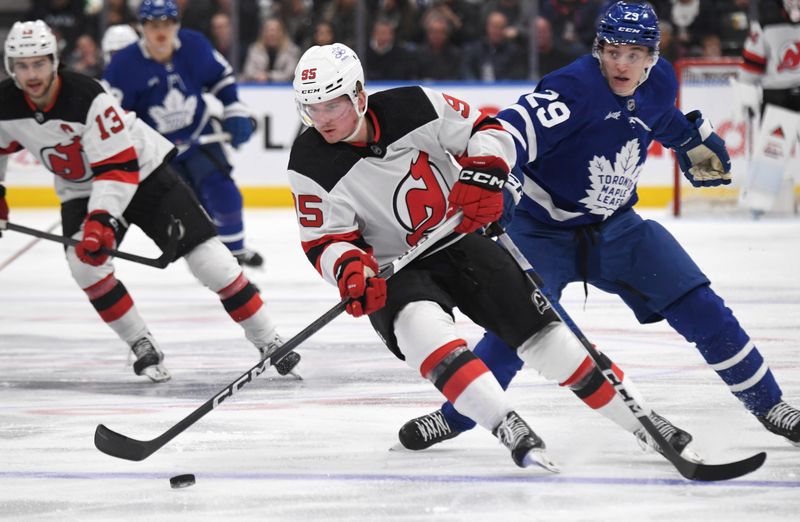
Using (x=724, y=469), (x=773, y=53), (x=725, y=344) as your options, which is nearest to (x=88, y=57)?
(x=773, y=53)

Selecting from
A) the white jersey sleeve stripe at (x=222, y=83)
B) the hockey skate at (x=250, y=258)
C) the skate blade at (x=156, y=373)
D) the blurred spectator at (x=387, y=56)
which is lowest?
the hockey skate at (x=250, y=258)

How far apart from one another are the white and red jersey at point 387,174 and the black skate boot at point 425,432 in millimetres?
385

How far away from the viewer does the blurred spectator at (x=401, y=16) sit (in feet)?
27.7

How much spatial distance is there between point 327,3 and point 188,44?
2.95m

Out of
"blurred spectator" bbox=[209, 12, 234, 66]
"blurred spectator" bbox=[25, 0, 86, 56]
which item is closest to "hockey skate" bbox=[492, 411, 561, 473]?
"blurred spectator" bbox=[209, 12, 234, 66]

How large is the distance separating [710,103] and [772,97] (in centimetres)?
59

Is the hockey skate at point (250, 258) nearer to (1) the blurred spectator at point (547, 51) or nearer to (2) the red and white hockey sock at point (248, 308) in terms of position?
(2) the red and white hockey sock at point (248, 308)

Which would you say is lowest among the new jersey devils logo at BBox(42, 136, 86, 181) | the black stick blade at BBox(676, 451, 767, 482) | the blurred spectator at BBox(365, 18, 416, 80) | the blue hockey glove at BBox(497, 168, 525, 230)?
the blurred spectator at BBox(365, 18, 416, 80)

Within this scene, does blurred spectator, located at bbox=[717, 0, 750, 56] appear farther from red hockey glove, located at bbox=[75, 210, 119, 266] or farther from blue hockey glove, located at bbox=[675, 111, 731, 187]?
red hockey glove, located at bbox=[75, 210, 119, 266]

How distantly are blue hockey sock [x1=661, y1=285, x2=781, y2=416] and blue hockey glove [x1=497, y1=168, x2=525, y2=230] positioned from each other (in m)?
0.40

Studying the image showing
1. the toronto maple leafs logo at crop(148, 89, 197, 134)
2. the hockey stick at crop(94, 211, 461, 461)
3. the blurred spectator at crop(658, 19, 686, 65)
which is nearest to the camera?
the hockey stick at crop(94, 211, 461, 461)

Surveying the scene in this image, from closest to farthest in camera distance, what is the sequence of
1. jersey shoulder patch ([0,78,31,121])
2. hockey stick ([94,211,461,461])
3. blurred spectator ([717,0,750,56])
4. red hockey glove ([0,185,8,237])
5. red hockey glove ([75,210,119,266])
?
hockey stick ([94,211,461,461]) → red hockey glove ([75,210,119,266]) → jersey shoulder patch ([0,78,31,121]) → red hockey glove ([0,185,8,237]) → blurred spectator ([717,0,750,56])

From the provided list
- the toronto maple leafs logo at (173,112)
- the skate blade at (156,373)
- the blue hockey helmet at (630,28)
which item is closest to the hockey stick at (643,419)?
the blue hockey helmet at (630,28)

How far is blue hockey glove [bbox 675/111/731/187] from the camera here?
315 centimetres
